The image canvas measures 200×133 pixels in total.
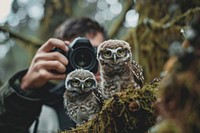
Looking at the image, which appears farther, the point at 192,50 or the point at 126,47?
the point at 126,47

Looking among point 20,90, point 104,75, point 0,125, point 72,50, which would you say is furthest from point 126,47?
point 0,125

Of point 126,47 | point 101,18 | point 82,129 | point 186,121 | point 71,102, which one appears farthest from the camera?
point 101,18

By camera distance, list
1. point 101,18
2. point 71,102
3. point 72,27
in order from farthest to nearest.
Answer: point 101,18, point 72,27, point 71,102

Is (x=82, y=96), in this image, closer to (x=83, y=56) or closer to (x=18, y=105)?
(x=83, y=56)

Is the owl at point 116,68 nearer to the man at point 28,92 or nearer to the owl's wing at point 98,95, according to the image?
the owl's wing at point 98,95

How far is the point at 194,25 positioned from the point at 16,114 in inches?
75.7

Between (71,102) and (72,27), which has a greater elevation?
(72,27)

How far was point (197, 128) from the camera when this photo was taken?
82 centimetres

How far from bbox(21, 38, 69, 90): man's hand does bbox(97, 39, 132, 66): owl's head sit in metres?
0.32

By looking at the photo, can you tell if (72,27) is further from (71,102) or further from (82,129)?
(82,129)

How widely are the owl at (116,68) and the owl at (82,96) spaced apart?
0.06 meters

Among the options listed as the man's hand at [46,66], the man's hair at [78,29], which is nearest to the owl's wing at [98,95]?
the man's hand at [46,66]

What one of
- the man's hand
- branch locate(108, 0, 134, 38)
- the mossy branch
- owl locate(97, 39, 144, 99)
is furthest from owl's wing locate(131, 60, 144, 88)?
branch locate(108, 0, 134, 38)

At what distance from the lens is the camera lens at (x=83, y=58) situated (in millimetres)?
2098
